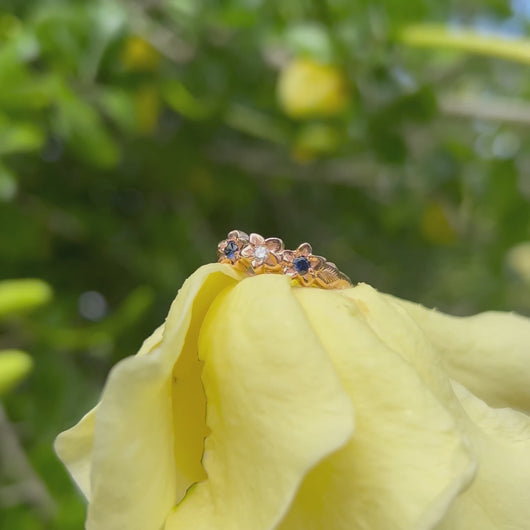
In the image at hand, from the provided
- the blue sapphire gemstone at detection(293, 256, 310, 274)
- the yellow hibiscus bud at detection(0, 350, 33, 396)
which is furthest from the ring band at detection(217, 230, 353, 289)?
the yellow hibiscus bud at detection(0, 350, 33, 396)

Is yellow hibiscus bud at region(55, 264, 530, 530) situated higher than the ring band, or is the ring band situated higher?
the ring band

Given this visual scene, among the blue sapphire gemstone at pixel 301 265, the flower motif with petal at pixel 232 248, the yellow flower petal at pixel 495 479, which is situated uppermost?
the blue sapphire gemstone at pixel 301 265

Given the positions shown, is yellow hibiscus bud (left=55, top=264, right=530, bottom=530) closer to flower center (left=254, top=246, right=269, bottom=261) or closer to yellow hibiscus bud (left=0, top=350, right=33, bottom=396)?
flower center (left=254, top=246, right=269, bottom=261)

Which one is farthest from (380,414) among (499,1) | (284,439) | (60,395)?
(499,1)

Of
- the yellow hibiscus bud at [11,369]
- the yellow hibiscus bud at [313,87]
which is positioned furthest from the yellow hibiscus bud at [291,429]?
the yellow hibiscus bud at [313,87]

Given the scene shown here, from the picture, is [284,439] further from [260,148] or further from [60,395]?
[260,148]

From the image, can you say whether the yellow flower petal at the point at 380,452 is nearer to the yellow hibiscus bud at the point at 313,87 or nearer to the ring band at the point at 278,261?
the ring band at the point at 278,261

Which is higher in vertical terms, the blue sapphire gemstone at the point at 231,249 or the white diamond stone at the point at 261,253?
the white diamond stone at the point at 261,253
